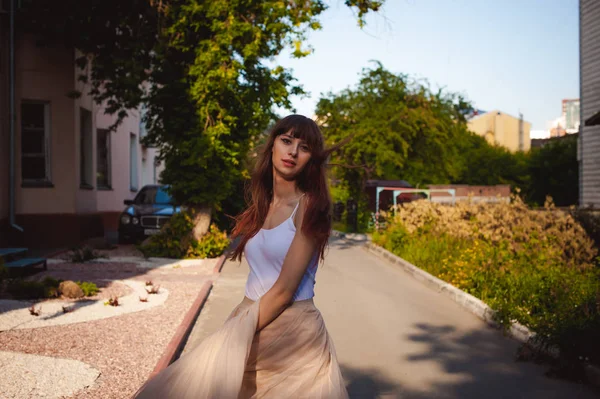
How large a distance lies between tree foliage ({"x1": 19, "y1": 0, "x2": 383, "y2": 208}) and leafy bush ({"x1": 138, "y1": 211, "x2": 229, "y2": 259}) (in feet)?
2.41

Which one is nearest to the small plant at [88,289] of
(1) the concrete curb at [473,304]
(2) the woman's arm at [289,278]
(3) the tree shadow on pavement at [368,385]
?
(3) the tree shadow on pavement at [368,385]

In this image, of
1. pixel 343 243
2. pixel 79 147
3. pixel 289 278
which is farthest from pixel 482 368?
pixel 343 243

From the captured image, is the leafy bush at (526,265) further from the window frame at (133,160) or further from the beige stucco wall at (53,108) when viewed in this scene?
the window frame at (133,160)

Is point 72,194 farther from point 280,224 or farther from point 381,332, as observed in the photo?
point 280,224

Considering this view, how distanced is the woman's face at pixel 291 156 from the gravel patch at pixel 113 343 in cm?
338

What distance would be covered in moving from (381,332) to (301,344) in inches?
241

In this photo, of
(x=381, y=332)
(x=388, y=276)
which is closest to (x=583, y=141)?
(x=388, y=276)

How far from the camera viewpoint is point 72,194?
1898 centimetres

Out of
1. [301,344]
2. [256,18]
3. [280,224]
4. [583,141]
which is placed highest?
[256,18]

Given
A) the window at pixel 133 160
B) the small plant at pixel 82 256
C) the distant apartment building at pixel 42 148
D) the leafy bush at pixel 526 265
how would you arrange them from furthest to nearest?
the window at pixel 133 160, the distant apartment building at pixel 42 148, the small plant at pixel 82 256, the leafy bush at pixel 526 265

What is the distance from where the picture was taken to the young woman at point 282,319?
2441mm

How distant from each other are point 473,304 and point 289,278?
8173 mm

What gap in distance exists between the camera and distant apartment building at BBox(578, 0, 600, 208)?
21312 mm

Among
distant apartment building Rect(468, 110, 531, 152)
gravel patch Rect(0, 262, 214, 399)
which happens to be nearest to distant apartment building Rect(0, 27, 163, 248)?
gravel patch Rect(0, 262, 214, 399)
